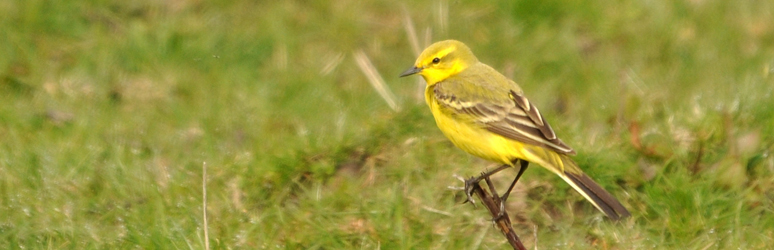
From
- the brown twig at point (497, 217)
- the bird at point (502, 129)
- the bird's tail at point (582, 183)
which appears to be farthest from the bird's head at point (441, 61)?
the brown twig at point (497, 217)

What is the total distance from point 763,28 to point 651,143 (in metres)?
3.19

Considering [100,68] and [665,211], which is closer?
[665,211]

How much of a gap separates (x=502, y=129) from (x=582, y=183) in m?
0.48

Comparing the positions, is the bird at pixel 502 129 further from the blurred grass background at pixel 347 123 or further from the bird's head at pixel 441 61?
the blurred grass background at pixel 347 123

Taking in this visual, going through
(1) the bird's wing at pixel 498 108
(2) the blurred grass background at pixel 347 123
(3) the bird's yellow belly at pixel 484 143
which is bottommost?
(2) the blurred grass background at pixel 347 123

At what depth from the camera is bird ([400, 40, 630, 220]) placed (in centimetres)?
482

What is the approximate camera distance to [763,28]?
338 inches

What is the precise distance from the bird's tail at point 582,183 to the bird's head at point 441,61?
91cm

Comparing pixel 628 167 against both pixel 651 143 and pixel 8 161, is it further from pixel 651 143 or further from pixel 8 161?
pixel 8 161

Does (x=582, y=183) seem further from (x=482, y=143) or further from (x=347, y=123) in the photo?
(x=347, y=123)

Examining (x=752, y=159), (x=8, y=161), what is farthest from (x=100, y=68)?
(x=752, y=159)

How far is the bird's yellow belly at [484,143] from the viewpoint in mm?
5035

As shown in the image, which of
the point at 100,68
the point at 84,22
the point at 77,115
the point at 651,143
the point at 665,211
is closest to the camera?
the point at 665,211

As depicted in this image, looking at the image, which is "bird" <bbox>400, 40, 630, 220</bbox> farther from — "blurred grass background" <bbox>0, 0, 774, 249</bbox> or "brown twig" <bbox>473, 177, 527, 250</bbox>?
"blurred grass background" <bbox>0, 0, 774, 249</bbox>
